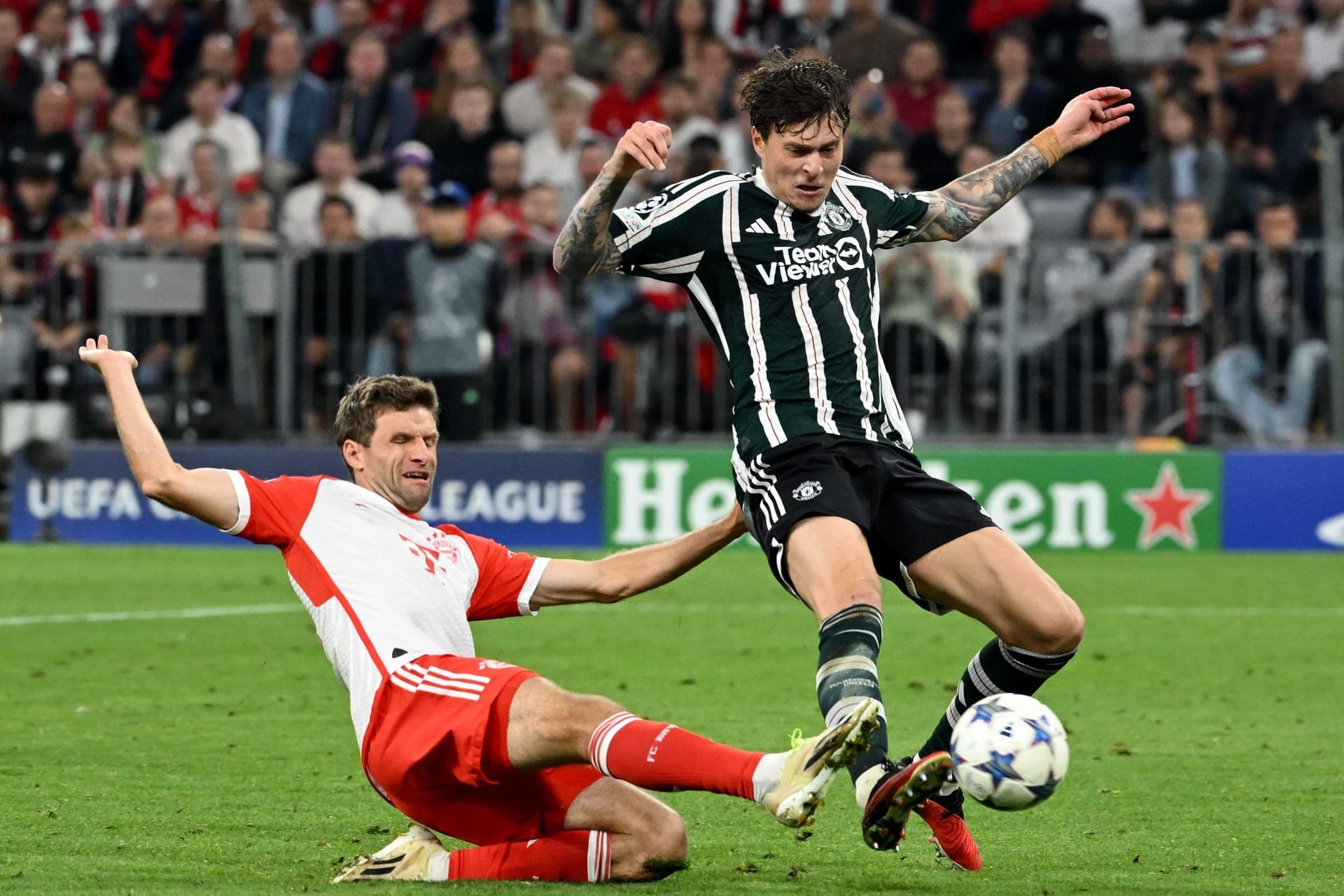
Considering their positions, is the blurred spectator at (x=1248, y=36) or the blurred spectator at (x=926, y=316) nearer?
the blurred spectator at (x=926, y=316)

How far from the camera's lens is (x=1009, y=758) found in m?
5.07

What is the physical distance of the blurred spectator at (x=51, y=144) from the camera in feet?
61.0

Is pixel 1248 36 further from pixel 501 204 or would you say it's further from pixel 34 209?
pixel 34 209

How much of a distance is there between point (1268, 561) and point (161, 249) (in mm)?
8714

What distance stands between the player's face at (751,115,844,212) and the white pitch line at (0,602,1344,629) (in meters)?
6.63

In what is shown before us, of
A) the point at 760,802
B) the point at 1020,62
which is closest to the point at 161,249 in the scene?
the point at 1020,62

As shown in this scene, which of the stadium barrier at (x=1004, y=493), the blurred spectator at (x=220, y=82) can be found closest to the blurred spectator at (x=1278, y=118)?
the stadium barrier at (x=1004, y=493)

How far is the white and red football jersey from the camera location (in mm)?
5418

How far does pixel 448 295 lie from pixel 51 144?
5.19 metres

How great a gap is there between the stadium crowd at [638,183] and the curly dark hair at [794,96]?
936cm

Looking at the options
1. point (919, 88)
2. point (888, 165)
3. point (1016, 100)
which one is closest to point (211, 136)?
point (919, 88)

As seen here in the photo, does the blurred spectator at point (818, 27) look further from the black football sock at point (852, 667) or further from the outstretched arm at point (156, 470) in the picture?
the black football sock at point (852, 667)

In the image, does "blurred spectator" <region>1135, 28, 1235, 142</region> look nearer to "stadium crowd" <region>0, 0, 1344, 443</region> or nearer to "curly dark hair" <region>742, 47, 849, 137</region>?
"stadium crowd" <region>0, 0, 1344, 443</region>

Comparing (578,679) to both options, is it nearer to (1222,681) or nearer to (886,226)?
(1222,681)
